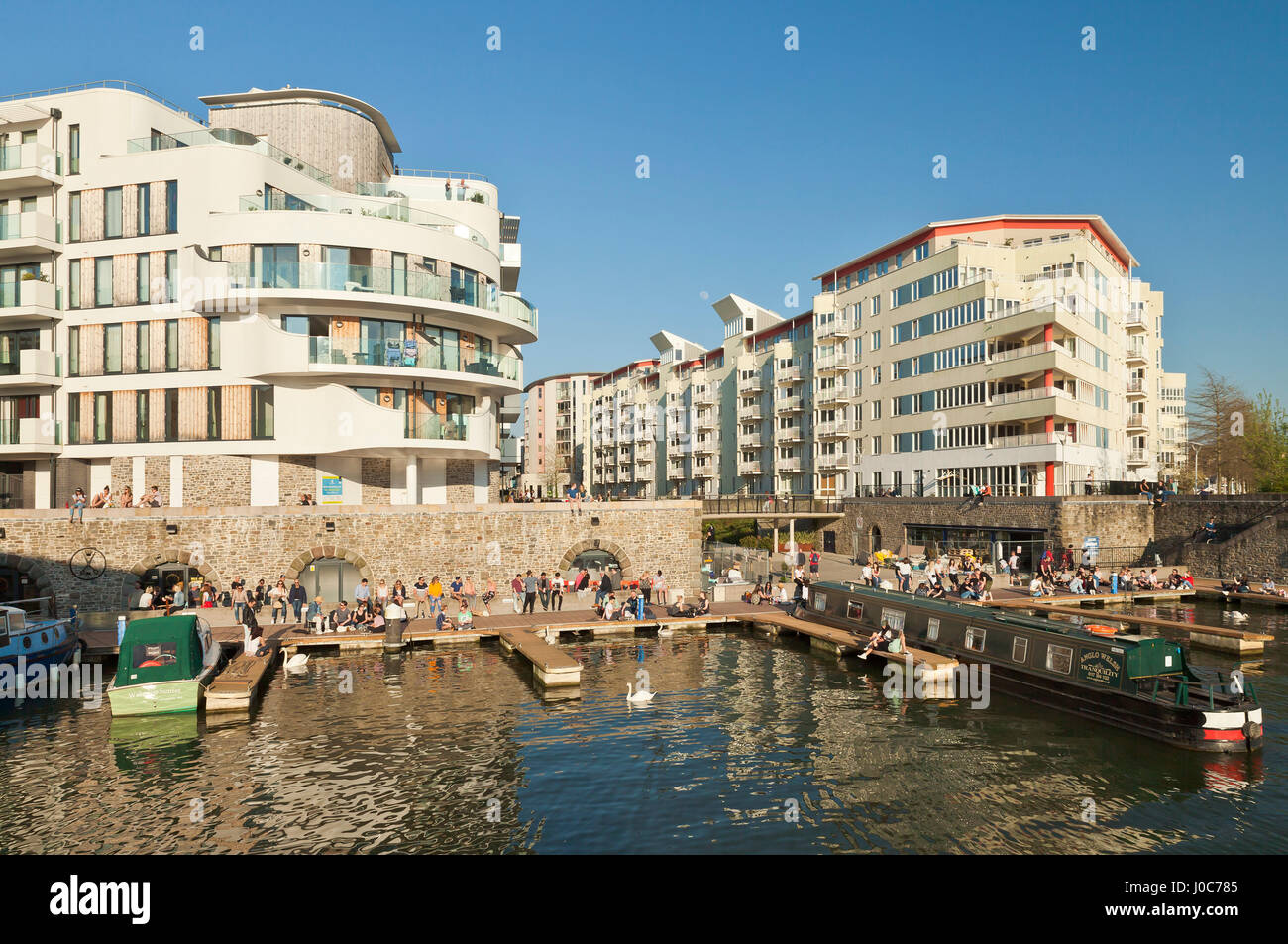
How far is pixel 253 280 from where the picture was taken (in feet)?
119

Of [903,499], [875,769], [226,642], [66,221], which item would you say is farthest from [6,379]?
[903,499]

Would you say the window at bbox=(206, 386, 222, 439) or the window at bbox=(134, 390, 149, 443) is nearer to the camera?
the window at bbox=(206, 386, 222, 439)

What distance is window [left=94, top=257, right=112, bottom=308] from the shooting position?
128 feet

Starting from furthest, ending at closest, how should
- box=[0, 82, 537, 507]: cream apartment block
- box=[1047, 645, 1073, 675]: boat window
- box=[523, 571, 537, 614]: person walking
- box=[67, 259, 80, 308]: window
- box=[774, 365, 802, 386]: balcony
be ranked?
box=[774, 365, 802, 386]: balcony
box=[67, 259, 80, 308]: window
box=[0, 82, 537, 507]: cream apartment block
box=[523, 571, 537, 614]: person walking
box=[1047, 645, 1073, 675]: boat window

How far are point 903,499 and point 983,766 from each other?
41650 mm

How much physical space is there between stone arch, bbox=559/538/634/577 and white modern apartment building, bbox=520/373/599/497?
321ft

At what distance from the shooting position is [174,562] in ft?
115

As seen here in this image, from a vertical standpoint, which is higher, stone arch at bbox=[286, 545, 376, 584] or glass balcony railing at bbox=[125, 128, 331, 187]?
glass balcony railing at bbox=[125, 128, 331, 187]

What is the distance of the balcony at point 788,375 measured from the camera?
8000 centimetres

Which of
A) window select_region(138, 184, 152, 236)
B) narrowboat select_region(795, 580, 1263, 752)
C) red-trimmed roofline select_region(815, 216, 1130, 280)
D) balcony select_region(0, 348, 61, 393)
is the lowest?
narrowboat select_region(795, 580, 1263, 752)

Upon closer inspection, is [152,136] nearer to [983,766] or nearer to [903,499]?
[983,766]

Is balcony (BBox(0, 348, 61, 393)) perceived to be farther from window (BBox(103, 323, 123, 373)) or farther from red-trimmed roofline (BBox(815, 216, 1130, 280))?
red-trimmed roofline (BBox(815, 216, 1130, 280))

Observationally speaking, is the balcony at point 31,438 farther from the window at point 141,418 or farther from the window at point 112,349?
the window at point 141,418

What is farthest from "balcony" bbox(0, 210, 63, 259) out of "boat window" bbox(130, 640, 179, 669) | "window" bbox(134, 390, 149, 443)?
"boat window" bbox(130, 640, 179, 669)
